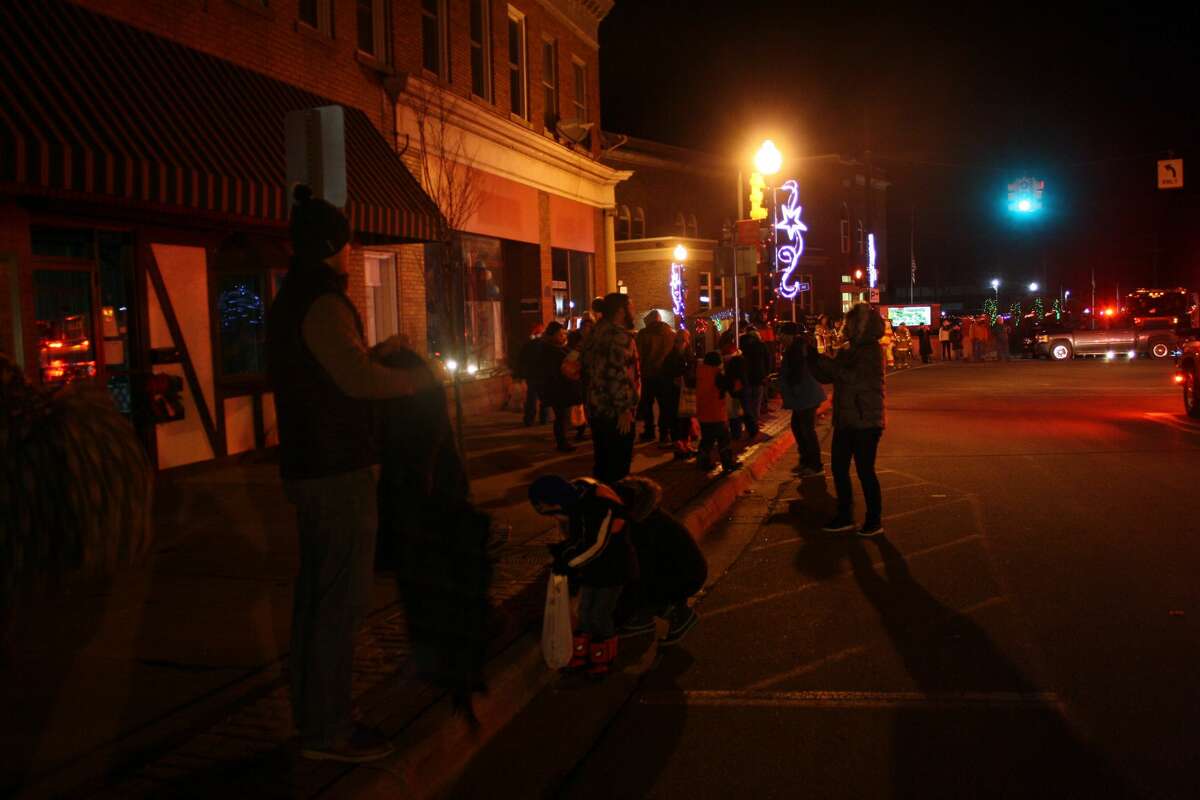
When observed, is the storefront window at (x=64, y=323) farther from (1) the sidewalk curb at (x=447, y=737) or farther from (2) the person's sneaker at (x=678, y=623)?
(2) the person's sneaker at (x=678, y=623)

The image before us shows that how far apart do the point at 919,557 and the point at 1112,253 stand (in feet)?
256

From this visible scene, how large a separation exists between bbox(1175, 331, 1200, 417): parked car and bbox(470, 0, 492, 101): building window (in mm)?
12372

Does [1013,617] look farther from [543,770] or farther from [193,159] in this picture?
[193,159]

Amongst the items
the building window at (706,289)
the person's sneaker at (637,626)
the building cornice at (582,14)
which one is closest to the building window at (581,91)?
the building cornice at (582,14)

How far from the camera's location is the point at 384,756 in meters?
4.12

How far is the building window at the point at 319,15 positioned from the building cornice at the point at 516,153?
5.78 ft

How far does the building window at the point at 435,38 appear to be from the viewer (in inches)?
679

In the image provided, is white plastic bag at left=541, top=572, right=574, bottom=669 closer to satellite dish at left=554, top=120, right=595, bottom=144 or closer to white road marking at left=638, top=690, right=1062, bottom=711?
white road marking at left=638, top=690, right=1062, bottom=711

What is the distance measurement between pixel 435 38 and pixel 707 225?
27.9 m

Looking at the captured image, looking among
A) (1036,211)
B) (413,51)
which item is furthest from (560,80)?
(1036,211)

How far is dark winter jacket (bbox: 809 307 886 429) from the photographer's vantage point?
869 centimetres

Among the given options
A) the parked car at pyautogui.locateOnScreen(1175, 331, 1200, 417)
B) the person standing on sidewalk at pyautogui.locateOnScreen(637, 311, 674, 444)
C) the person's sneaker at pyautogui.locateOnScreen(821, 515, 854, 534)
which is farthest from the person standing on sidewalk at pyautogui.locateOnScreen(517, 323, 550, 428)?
the parked car at pyautogui.locateOnScreen(1175, 331, 1200, 417)

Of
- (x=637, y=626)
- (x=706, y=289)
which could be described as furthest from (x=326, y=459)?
(x=706, y=289)

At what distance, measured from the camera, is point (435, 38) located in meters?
17.5
